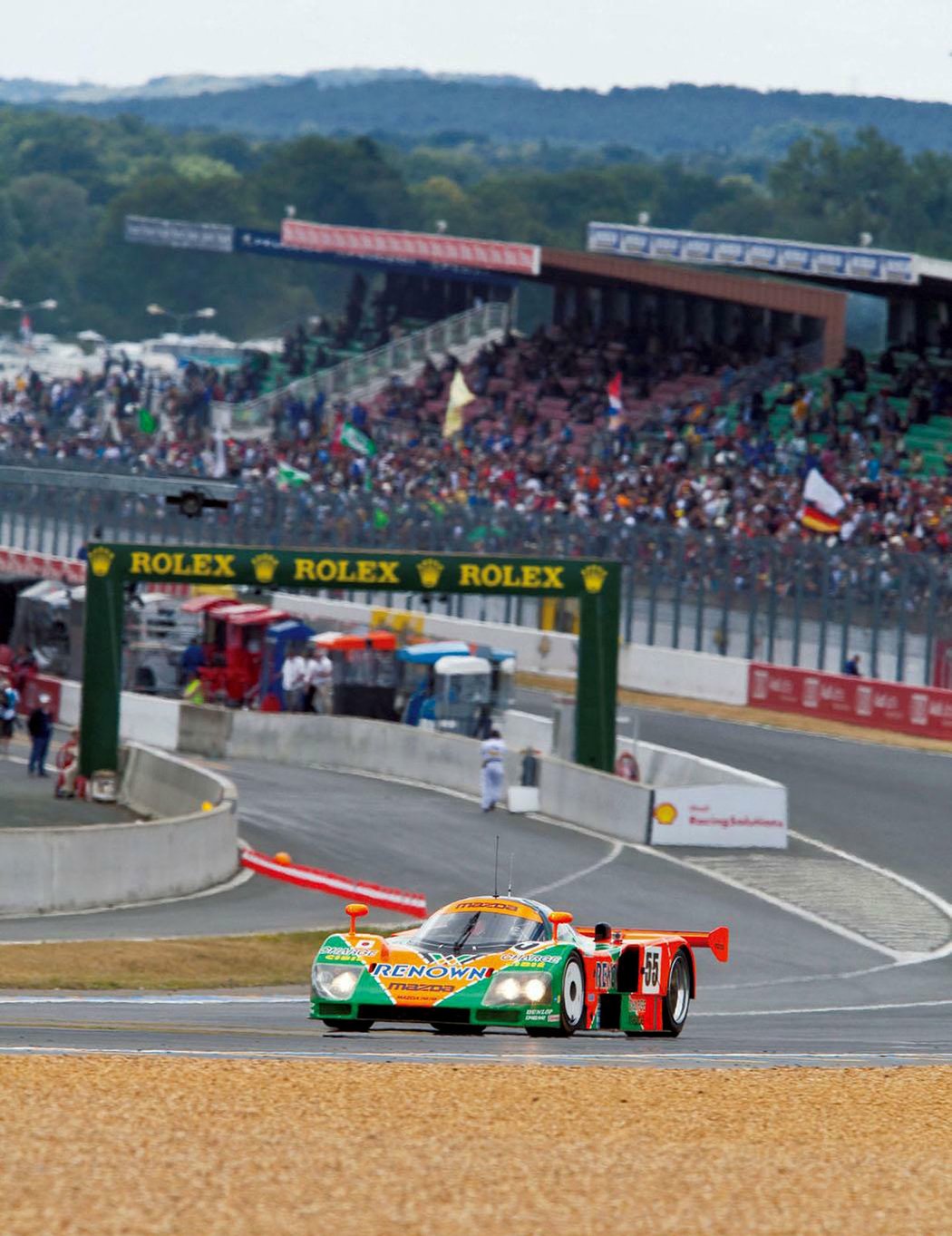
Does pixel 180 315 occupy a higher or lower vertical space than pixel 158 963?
higher

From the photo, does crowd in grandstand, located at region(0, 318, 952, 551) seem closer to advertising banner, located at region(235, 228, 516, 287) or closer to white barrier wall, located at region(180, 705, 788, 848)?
advertising banner, located at region(235, 228, 516, 287)

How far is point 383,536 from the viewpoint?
4938 cm

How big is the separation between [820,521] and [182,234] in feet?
187

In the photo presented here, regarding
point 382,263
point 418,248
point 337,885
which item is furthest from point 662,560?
point 382,263

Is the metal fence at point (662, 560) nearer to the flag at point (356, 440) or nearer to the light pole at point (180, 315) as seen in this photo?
the flag at point (356, 440)

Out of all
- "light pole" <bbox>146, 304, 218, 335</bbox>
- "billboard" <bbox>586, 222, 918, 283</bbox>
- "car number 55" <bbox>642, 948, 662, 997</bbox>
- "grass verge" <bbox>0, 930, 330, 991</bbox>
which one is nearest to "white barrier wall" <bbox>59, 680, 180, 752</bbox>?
"grass verge" <bbox>0, 930, 330, 991</bbox>

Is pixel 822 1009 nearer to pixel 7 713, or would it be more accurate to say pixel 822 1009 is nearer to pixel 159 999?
pixel 159 999

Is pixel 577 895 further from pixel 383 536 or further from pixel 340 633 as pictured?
pixel 383 536

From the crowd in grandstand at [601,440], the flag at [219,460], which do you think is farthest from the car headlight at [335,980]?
the flag at [219,460]

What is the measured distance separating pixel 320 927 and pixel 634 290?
52111 mm

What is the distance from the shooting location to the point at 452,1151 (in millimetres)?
10742

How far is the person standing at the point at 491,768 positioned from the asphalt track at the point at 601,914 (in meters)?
0.41

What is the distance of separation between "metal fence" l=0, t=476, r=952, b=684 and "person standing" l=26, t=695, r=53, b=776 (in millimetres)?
4106

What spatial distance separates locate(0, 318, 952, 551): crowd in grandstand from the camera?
5069 cm
